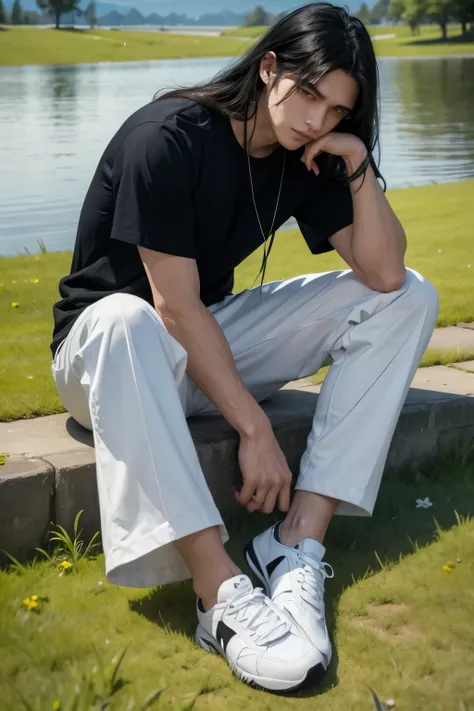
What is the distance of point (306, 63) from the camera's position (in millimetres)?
2383

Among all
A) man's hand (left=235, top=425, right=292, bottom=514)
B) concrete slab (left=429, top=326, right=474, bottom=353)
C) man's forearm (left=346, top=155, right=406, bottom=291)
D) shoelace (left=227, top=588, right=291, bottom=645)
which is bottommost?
concrete slab (left=429, top=326, right=474, bottom=353)

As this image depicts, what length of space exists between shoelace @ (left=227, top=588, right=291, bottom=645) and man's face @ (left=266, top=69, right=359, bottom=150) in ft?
3.49

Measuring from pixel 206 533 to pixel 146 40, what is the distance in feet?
245

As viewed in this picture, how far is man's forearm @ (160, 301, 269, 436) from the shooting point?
240cm

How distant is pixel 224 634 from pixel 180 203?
38.3 inches

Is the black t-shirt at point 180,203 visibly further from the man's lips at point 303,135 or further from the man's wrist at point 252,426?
the man's wrist at point 252,426

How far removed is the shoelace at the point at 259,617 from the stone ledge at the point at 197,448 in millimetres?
583

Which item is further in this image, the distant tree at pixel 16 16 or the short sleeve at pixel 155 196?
the distant tree at pixel 16 16

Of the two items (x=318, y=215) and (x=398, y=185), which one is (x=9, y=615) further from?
(x=398, y=185)

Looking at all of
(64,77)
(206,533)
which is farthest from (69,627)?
(64,77)

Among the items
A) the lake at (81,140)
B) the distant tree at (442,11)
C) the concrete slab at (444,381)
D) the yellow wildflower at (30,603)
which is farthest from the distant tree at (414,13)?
the yellow wildflower at (30,603)

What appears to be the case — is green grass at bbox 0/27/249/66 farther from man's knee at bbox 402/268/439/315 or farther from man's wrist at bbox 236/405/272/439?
man's wrist at bbox 236/405/272/439

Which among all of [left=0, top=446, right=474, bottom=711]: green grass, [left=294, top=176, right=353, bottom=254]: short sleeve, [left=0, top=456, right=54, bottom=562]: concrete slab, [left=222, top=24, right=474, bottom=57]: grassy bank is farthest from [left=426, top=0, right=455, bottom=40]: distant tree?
[left=0, top=456, right=54, bottom=562]: concrete slab

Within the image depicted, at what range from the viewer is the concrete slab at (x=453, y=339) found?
3915mm
